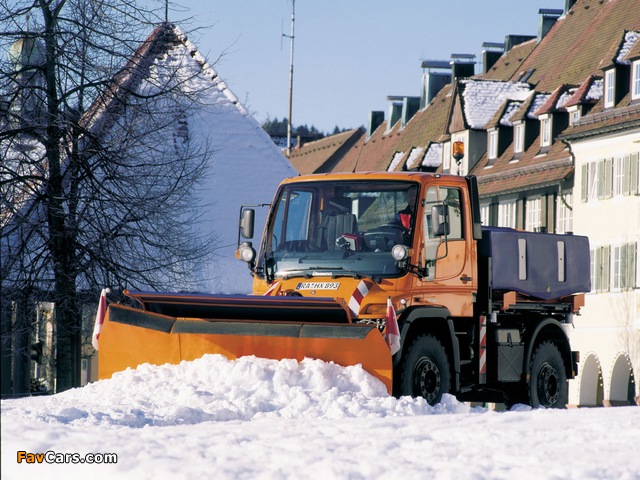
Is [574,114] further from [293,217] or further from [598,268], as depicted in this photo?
[293,217]

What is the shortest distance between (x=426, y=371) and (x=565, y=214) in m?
30.1

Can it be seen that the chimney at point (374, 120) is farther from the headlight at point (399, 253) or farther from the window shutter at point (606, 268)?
the headlight at point (399, 253)

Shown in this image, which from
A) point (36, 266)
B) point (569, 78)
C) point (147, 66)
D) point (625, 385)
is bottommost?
point (625, 385)

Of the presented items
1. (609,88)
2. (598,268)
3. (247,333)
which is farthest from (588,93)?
(247,333)

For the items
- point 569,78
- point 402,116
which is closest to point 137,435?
point 569,78

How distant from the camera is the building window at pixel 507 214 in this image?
46.8m

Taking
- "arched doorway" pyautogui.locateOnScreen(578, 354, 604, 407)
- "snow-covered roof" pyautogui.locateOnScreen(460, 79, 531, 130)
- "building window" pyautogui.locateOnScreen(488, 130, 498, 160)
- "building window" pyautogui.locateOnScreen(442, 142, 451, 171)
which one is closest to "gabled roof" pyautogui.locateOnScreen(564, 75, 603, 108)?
"building window" pyautogui.locateOnScreen(488, 130, 498, 160)

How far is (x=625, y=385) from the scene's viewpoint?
3925cm

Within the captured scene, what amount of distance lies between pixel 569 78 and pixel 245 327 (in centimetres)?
3438

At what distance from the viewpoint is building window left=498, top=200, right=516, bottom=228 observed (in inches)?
1841

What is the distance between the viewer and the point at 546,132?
1796 inches

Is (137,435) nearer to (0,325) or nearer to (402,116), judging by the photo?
(0,325)

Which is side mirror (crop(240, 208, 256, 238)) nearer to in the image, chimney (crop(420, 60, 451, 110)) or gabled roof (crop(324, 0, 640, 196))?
gabled roof (crop(324, 0, 640, 196))

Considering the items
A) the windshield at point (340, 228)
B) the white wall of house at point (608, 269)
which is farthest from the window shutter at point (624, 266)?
the windshield at point (340, 228)
